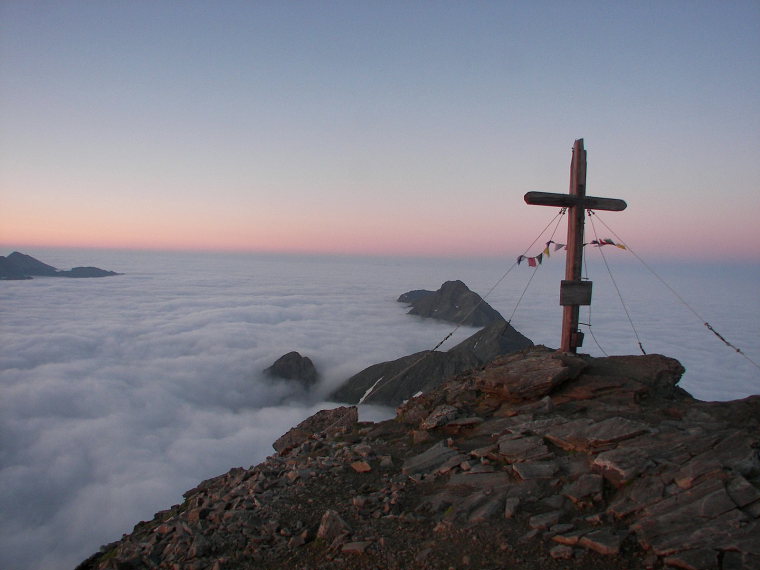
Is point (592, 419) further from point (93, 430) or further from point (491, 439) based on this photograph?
point (93, 430)

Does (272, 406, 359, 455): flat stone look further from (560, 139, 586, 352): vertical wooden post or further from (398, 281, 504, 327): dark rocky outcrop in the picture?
(398, 281, 504, 327): dark rocky outcrop

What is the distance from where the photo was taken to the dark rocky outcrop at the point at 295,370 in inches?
3536

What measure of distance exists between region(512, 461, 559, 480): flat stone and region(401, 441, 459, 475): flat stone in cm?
150

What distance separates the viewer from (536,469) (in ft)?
24.9

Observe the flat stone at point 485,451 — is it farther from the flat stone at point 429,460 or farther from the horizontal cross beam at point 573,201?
the horizontal cross beam at point 573,201

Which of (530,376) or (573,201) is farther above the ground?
(573,201)

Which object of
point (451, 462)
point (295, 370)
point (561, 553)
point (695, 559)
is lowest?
point (295, 370)

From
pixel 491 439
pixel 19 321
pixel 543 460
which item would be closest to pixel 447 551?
pixel 543 460

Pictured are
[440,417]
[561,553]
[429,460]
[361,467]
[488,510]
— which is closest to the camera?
[561,553]

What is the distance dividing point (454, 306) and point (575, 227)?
14514 centimetres

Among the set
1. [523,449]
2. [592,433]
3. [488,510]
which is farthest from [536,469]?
[592,433]

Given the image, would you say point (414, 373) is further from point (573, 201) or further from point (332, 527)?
point (332, 527)

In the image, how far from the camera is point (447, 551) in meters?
6.13

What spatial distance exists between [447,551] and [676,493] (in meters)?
3.46
